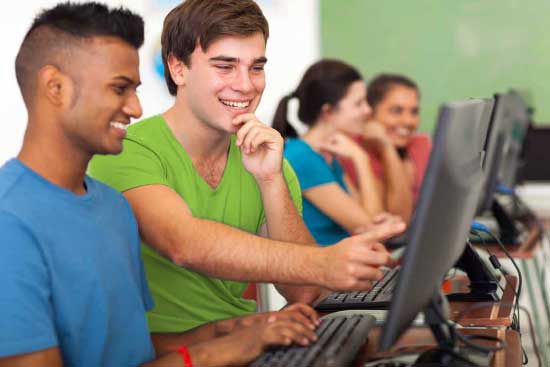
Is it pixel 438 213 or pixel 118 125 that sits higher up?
pixel 118 125

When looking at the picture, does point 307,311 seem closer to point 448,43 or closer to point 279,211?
point 279,211

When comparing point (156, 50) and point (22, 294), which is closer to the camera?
point (22, 294)

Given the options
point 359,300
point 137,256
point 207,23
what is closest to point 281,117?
point 207,23

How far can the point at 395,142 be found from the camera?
15.1 feet

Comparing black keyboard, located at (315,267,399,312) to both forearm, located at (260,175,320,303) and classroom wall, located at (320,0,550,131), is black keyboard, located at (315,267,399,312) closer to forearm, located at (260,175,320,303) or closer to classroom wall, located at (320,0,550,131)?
forearm, located at (260,175,320,303)

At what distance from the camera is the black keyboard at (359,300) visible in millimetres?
1790

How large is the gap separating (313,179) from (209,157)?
1.24 m

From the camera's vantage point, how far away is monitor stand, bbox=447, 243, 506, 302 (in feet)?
6.45

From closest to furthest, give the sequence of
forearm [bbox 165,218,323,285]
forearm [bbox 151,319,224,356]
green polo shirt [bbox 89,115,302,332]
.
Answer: forearm [bbox 165,218,323,285], forearm [bbox 151,319,224,356], green polo shirt [bbox 89,115,302,332]

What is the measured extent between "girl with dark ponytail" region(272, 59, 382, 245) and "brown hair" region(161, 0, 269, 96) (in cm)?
128

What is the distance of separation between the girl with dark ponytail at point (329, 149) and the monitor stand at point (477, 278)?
3.42ft

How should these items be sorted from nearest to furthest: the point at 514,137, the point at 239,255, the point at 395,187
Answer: the point at 239,255 → the point at 514,137 → the point at 395,187

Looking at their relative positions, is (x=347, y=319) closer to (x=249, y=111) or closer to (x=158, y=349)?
(x=158, y=349)

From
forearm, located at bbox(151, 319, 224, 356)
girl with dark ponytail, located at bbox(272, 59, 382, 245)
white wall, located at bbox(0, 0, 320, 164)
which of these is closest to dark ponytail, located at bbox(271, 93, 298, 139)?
girl with dark ponytail, located at bbox(272, 59, 382, 245)
